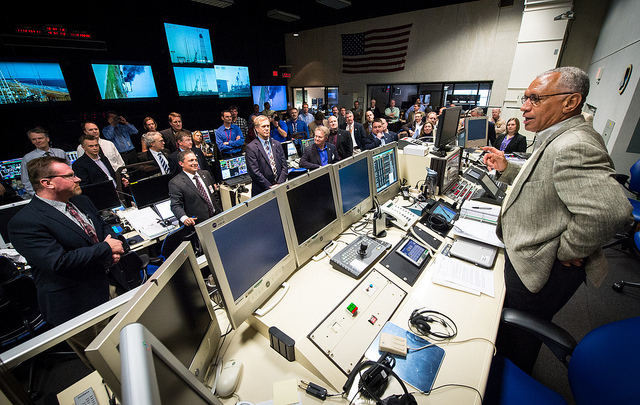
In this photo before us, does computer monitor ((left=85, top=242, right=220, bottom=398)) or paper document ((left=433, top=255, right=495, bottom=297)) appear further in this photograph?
paper document ((left=433, top=255, right=495, bottom=297))

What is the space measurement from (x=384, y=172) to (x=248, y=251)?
1.56 meters

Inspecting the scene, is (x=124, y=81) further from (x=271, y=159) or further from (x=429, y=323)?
(x=429, y=323)

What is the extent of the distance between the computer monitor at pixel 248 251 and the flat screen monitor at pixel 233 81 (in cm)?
792

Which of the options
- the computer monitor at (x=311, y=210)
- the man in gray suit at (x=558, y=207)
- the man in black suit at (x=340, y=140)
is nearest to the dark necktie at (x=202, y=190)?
the computer monitor at (x=311, y=210)

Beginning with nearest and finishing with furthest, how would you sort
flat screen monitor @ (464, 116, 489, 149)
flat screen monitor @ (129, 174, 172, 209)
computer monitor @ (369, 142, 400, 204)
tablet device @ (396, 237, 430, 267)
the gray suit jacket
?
the gray suit jacket
tablet device @ (396, 237, 430, 267)
computer monitor @ (369, 142, 400, 204)
flat screen monitor @ (129, 174, 172, 209)
flat screen monitor @ (464, 116, 489, 149)

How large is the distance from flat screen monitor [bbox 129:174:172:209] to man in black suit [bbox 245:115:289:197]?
1.00 m

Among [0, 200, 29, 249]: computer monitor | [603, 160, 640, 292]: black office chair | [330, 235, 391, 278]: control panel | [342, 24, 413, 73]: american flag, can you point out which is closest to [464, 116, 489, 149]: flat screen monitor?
[603, 160, 640, 292]: black office chair

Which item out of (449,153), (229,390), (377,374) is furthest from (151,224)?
(449,153)

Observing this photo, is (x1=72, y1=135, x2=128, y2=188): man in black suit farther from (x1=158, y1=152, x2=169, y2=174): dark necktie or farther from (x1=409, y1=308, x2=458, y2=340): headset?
(x1=409, y1=308, x2=458, y2=340): headset

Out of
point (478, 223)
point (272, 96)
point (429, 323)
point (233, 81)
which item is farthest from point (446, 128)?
point (272, 96)

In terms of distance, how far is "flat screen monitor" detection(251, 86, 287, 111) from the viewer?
9062 mm

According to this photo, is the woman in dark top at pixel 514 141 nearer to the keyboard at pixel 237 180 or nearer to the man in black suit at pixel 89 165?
the keyboard at pixel 237 180

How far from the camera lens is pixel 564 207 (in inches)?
52.2

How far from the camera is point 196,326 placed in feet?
3.17
